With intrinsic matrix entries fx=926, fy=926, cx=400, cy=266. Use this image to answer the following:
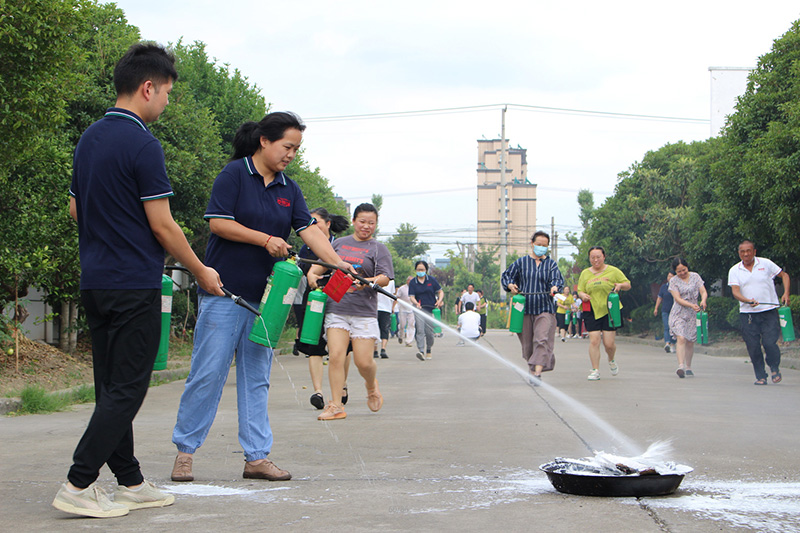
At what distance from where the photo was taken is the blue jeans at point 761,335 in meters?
12.2

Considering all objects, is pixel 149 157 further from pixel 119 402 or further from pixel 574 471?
pixel 574 471

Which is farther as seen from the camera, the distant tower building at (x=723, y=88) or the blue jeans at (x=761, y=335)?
the distant tower building at (x=723, y=88)

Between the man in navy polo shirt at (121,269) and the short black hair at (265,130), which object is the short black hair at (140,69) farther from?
the short black hair at (265,130)

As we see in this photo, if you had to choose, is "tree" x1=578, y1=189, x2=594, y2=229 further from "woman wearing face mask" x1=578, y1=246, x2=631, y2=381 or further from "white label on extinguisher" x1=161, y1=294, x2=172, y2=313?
"white label on extinguisher" x1=161, y1=294, x2=172, y2=313

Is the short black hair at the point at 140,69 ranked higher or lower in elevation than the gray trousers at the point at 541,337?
higher

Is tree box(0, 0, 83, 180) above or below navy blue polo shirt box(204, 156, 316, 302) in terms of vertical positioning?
above

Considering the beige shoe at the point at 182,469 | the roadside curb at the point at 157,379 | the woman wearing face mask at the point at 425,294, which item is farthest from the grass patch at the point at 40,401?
the woman wearing face mask at the point at 425,294

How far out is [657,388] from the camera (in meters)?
11.7

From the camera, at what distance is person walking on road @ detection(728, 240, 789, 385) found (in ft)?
40.0

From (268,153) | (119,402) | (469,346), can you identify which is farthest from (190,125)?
(119,402)

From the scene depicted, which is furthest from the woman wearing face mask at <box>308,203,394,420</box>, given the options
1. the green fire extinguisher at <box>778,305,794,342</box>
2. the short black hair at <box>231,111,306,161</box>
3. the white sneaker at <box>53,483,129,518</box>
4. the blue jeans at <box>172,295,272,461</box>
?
the green fire extinguisher at <box>778,305,794,342</box>

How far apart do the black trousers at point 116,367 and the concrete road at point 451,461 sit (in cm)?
30

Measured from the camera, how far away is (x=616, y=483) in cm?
462

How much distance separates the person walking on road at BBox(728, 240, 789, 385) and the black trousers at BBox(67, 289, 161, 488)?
972 centimetres
